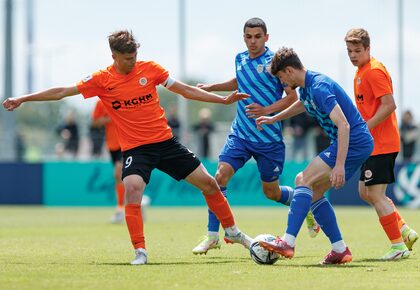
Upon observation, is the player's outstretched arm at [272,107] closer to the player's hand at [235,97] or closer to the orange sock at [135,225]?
the player's hand at [235,97]

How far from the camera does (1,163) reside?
27812mm

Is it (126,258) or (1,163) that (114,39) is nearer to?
(126,258)

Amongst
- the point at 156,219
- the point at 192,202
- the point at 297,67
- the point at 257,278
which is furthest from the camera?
the point at 192,202

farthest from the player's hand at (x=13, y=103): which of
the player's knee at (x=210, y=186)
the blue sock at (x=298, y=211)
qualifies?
the blue sock at (x=298, y=211)

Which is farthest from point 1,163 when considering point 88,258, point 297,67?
point 297,67

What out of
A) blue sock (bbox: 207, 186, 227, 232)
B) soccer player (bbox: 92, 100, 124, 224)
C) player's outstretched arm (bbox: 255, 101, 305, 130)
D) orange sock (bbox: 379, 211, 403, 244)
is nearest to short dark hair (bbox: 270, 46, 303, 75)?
player's outstretched arm (bbox: 255, 101, 305, 130)

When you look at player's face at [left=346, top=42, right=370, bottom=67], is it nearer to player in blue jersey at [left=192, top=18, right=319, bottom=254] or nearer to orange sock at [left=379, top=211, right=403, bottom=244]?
player in blue jersey at [left=192, top=18, right=319, bottom=254]

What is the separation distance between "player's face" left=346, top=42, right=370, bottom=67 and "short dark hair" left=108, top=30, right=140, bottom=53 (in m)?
2.23

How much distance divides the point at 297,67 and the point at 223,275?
6.86 ft

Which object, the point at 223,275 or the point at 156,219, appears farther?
the point at 156,219

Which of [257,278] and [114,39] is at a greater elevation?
[114,39]

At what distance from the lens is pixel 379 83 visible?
10.8 metres

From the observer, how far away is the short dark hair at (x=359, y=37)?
10.8 metres

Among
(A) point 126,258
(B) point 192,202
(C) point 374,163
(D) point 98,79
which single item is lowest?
(B) point 192,202
